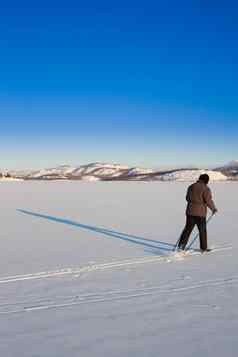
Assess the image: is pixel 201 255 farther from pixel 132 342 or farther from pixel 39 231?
pixel 39 231

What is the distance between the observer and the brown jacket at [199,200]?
351 inches

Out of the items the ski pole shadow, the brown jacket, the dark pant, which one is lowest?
the ski pole shadow

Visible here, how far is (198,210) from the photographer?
8.91 meters

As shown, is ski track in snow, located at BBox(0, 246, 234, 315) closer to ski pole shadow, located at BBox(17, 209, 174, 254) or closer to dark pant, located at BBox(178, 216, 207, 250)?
dark pant, located at BBox(178, 216, 207, 250)

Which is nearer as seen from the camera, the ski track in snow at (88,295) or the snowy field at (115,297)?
the snowy field at (115,297)

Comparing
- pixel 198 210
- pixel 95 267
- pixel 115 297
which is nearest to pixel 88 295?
pixel 115 297

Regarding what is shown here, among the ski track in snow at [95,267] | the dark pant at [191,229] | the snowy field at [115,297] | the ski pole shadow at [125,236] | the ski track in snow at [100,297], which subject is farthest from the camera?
the ski pole shadow at [125,236]

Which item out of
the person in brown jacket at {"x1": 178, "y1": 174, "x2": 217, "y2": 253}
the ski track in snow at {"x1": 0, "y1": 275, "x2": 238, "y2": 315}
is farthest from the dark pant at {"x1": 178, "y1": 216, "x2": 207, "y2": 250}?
the ski track in snow at {"x1": 0, "y1": 275, "x2": 238, "y2": 315}

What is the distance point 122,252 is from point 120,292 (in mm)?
3419

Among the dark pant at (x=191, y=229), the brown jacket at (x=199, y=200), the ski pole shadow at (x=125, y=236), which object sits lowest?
the ski pole shadow at (x=125, y=236)

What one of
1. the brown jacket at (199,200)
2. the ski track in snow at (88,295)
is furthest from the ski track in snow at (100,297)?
the brown jacket at (199,200)

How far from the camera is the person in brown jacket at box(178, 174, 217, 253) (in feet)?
29.0

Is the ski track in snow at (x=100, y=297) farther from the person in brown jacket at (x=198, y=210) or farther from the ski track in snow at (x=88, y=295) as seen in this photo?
the person in brown jacket at (x=198, y=210)

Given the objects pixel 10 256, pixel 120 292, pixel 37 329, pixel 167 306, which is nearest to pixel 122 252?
pixel 10 256
